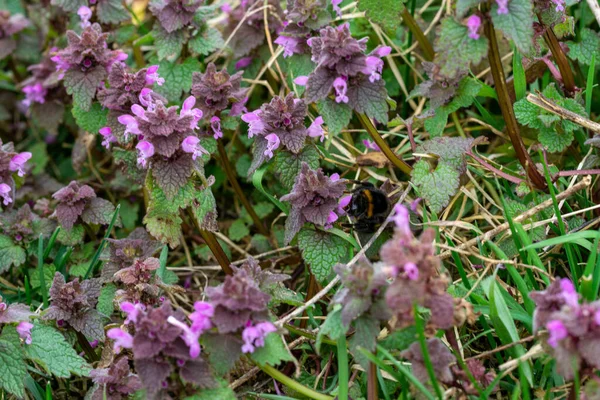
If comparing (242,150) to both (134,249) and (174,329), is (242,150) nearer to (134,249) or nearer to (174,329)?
(134,249)

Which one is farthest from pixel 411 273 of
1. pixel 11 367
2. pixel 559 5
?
pixel 11 367

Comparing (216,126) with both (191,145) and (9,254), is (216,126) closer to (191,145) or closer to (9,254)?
(191,145)

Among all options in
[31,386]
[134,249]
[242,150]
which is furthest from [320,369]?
[242,150]

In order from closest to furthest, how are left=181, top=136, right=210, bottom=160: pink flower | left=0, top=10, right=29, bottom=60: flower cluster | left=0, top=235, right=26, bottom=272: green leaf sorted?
1. left=181, top=136, right=210, bottom=160: pink flower
2. left=0, top=235, right=26, bottom=272: green leaf
3. left=0, top=10, right=29, bottom=60: flower cluster

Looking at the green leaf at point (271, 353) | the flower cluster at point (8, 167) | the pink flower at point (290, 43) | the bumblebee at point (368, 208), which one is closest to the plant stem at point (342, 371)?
the green leaf at point (271, 353)

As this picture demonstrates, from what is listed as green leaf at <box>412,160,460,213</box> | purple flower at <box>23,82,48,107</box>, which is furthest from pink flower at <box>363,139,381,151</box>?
purple flower at <box>23,82,48,107</box>

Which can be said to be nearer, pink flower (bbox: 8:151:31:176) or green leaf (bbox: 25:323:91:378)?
green leaf (bbox: 25:323:91:378)

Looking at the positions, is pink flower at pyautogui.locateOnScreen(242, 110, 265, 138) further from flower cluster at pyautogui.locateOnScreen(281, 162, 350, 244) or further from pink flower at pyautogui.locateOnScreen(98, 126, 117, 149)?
pink flower at pyautogui.locateOnScreen(98, 126, 117, 149)
